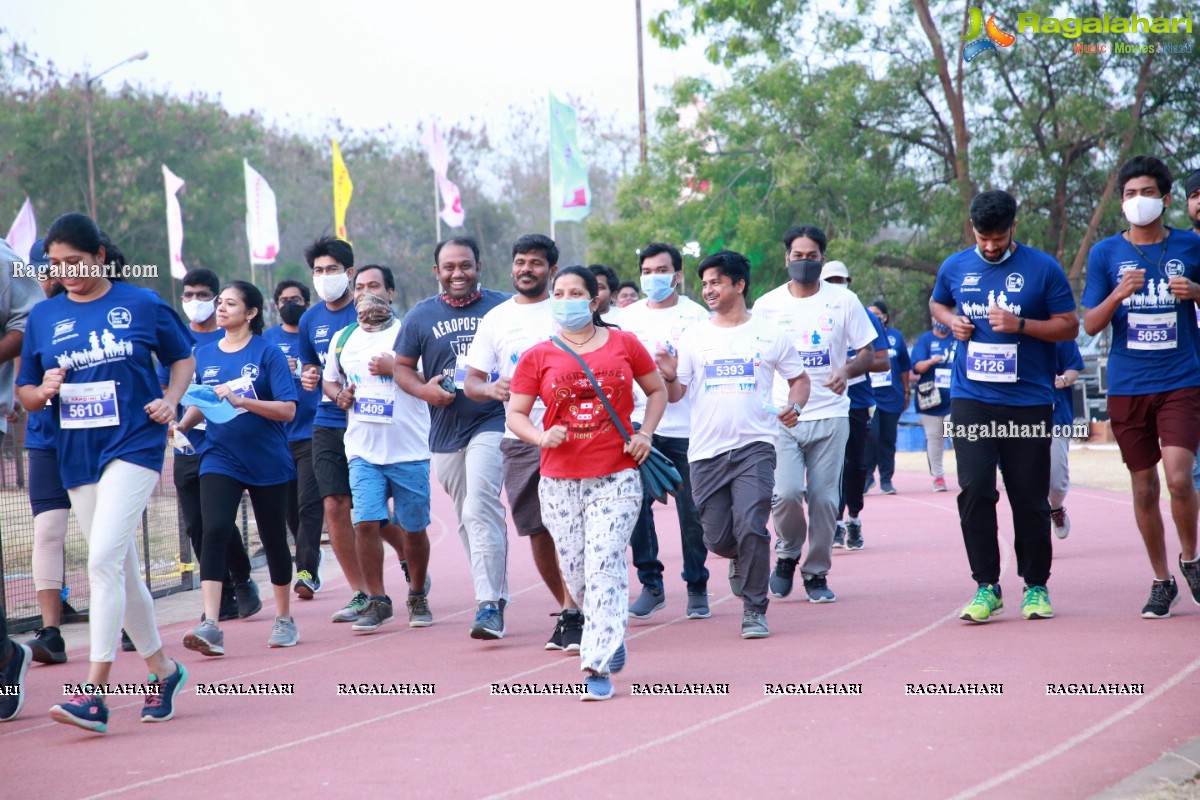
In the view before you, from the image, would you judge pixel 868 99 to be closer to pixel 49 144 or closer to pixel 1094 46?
pixel 1094 46

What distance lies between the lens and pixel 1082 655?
7.14m

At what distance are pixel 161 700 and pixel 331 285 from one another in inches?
162

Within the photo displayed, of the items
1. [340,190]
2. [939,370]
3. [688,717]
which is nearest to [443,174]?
[340,190]

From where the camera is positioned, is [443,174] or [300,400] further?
[443,174]

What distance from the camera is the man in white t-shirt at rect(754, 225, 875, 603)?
9586 mm

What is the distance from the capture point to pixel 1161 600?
8062 mm

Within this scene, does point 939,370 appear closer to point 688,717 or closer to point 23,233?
point 688,717

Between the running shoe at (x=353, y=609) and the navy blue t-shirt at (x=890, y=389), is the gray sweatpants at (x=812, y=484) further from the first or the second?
the navy blue t-shirt at (x=890, y=389)

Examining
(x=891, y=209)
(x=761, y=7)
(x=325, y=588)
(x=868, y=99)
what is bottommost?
(x=325, y=588)

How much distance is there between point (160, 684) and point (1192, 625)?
532 cm

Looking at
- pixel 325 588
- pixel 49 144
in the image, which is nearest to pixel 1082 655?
pixel 325 588

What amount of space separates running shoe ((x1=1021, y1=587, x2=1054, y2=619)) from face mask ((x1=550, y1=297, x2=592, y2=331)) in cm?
314

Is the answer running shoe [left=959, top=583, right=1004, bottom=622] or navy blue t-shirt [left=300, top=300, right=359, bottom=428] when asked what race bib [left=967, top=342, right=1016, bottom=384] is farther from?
navy blue t-shirt [left=300, top=300, right=359, bottom=428]

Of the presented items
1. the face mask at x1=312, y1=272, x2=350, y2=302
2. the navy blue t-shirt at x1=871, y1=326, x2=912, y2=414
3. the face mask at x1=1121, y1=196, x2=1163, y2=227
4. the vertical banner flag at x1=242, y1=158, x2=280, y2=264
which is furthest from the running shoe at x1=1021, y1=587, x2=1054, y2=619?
the vertical banner flag at x1=242, y1=158, x2=280, y2=264
